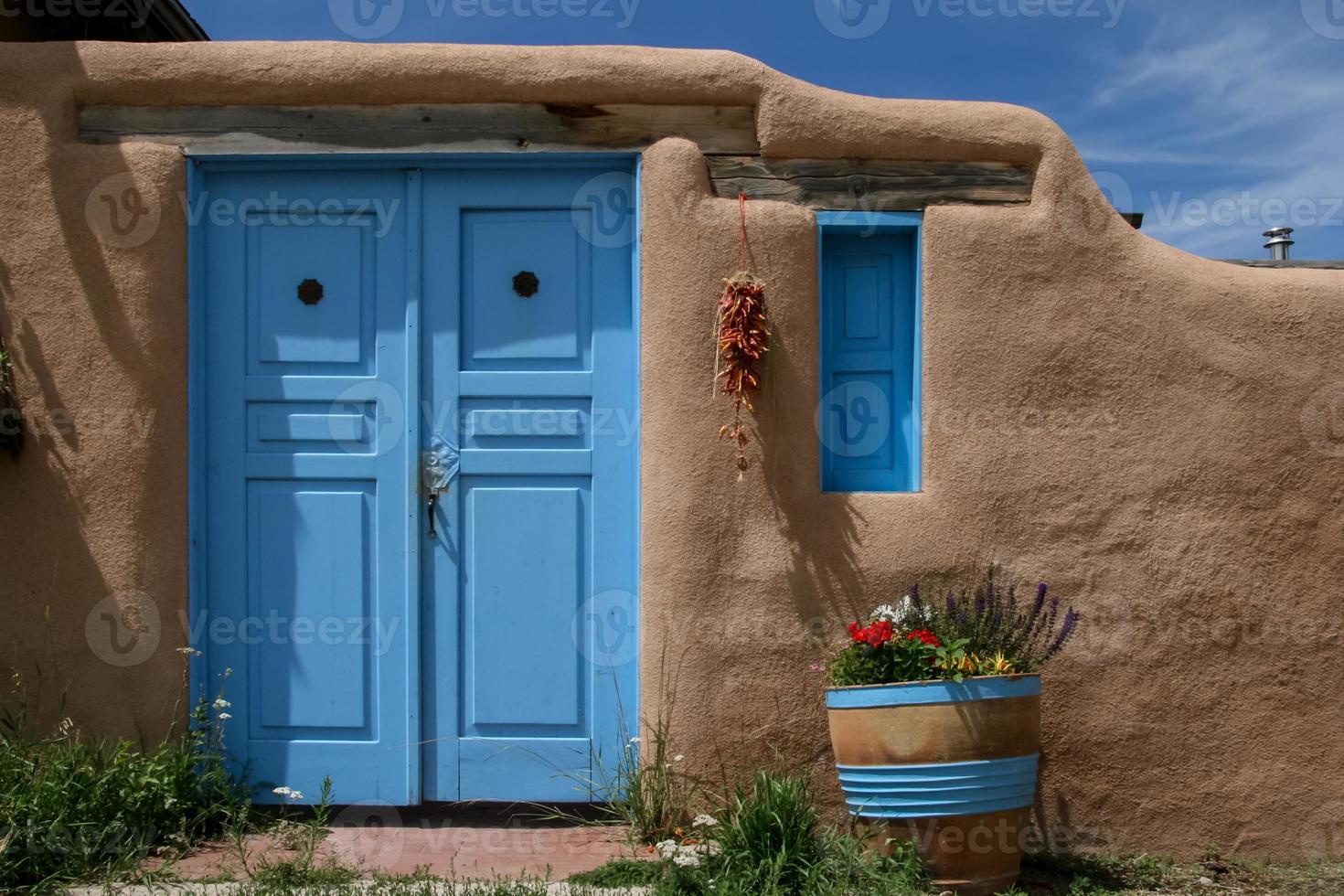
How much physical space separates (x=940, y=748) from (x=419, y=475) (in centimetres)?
221

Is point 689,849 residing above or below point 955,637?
below

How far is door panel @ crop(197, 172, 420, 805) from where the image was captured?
14.9ft

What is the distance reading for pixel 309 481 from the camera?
462cm

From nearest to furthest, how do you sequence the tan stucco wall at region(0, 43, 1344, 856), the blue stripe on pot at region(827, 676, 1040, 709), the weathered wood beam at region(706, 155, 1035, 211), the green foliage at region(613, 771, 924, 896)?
the green foliage at region(613, 771, 924, 896)
the blue stripe on pot at region(827, 676, 1040, 709)
the tan stucco wall at region(0, 43, 1344, 856)
the weathered wood beam at region(706, 155, 1035, 211)

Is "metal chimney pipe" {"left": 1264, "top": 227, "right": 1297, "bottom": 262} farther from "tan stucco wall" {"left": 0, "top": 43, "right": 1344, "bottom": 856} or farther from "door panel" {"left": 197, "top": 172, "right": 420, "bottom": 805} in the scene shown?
"door panel" {"left": 197, "top": 172, "right": 420, "bottom": 805}

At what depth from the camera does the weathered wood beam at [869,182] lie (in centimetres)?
450

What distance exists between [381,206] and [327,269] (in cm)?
33

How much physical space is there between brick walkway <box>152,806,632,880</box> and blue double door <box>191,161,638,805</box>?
101mm

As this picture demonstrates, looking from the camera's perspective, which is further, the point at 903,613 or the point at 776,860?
the point at 903,613

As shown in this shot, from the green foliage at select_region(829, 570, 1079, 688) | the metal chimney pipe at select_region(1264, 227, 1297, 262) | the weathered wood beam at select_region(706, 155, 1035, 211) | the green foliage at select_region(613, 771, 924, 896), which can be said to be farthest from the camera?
the metal chimney pipe at select_region(1264, 227, 1297, 262)

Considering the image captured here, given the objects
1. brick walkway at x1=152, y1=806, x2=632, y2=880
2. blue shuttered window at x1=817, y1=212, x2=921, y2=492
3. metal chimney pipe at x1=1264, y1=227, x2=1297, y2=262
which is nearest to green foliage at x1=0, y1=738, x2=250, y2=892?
brick walkway at x1=152, y1=806, x2=632, y2=880

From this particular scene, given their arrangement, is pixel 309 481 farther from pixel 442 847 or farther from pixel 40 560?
pixel 442 847

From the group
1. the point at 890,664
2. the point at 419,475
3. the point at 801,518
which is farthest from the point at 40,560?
the point at 890,664

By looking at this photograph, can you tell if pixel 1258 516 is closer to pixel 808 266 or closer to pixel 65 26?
pixel 808 266
